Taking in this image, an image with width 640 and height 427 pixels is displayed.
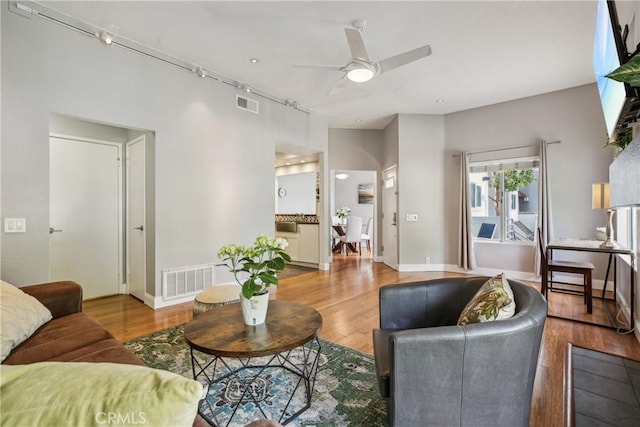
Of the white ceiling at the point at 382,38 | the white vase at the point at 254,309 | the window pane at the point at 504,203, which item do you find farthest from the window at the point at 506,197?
the white vase at the point at 254,309

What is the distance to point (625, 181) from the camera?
1.35 m

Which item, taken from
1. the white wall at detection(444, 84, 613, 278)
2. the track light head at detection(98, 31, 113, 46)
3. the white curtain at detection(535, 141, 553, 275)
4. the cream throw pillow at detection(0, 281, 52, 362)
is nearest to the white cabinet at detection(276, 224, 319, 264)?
the white wall at detection(444, 84, 613, 278)

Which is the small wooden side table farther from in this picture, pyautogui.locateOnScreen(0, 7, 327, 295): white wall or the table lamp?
the table lamp

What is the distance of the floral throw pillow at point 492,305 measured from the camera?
4.16ft

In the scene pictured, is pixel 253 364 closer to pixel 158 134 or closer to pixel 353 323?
pixel 353 323

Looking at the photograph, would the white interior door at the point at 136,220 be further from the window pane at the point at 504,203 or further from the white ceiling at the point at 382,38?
the window pane at the point at 504,203

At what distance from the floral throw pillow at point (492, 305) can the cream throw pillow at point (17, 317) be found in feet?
7.15

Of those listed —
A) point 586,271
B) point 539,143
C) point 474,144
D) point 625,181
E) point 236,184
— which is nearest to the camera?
point 625,181

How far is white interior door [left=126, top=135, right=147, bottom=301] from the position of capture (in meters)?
3.70

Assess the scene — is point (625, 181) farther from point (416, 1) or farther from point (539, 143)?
point (539, 143)

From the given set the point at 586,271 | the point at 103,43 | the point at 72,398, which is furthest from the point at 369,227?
the point at 72,398

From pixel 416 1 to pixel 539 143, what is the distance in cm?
335

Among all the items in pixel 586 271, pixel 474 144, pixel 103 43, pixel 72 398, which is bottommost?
pixel 586 271

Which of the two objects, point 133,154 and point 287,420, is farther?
point 133,154
